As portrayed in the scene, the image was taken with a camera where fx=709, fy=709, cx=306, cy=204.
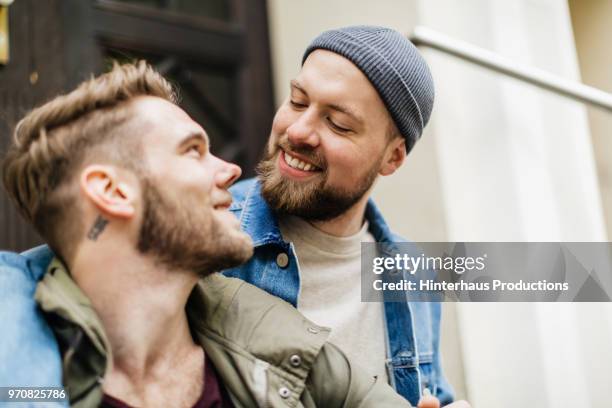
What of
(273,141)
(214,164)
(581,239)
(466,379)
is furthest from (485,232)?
(214,164)

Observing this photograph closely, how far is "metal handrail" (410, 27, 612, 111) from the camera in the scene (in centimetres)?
178

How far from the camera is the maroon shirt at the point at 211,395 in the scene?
1.17 meters

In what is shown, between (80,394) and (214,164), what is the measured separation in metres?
0.45

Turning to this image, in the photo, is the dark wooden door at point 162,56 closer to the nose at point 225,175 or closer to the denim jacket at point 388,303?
the denim jacket at point 388,303

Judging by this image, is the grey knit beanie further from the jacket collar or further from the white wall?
the white wall

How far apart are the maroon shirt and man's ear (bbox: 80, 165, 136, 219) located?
0.98ft

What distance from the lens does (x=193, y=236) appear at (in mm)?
1197

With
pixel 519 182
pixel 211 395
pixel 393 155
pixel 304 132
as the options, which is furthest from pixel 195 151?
pixel 519 182

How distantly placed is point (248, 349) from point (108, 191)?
0.36 meters

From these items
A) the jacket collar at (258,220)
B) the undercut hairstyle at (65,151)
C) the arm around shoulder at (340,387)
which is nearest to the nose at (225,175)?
the undercut hairstyle at (65,151)

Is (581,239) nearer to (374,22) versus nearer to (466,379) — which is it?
(466,379)

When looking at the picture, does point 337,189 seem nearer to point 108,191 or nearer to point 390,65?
point 390,65

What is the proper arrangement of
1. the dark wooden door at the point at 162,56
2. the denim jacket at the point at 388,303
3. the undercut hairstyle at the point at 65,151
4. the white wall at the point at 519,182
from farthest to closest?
the dark wooden door at the point at 162,56
the white wall at the point at 519,182
the denim jacket at the point at 388,303
the undercut hairstyle at the point at 65,151

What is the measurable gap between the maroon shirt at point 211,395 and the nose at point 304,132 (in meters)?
0.53
